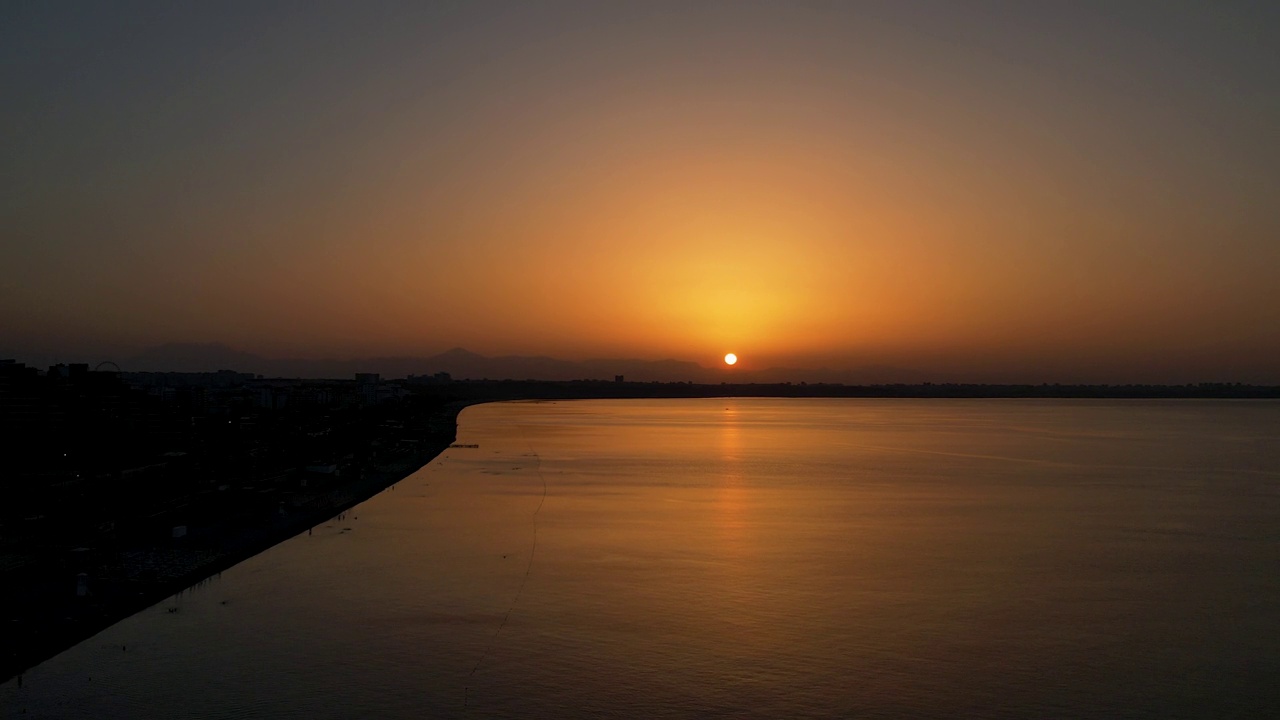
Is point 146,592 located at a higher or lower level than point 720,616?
higher

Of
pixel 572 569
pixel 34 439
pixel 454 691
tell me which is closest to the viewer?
pixel 454 691

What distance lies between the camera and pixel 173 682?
15.7m

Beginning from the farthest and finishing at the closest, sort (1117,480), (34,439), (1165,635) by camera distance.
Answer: (1117,480), (34,439), (1165,635)

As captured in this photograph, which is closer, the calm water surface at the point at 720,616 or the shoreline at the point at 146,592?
the calm water surface at the point at 720,616

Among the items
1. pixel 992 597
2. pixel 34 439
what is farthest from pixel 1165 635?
pixel 34 439

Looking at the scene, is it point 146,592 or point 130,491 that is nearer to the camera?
point 146,592

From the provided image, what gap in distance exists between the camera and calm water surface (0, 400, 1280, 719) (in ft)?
50.2

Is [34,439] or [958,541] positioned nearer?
[958,541]

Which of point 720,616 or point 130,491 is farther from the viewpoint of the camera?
point 130,491

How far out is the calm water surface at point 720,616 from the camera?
1529cm

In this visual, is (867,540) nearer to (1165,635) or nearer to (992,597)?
(992,597)

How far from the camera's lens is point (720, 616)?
2017 cm

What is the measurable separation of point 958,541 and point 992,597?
823cm

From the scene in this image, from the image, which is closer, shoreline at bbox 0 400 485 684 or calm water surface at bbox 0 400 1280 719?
calm water surface at bbox 0 400 1280 719
